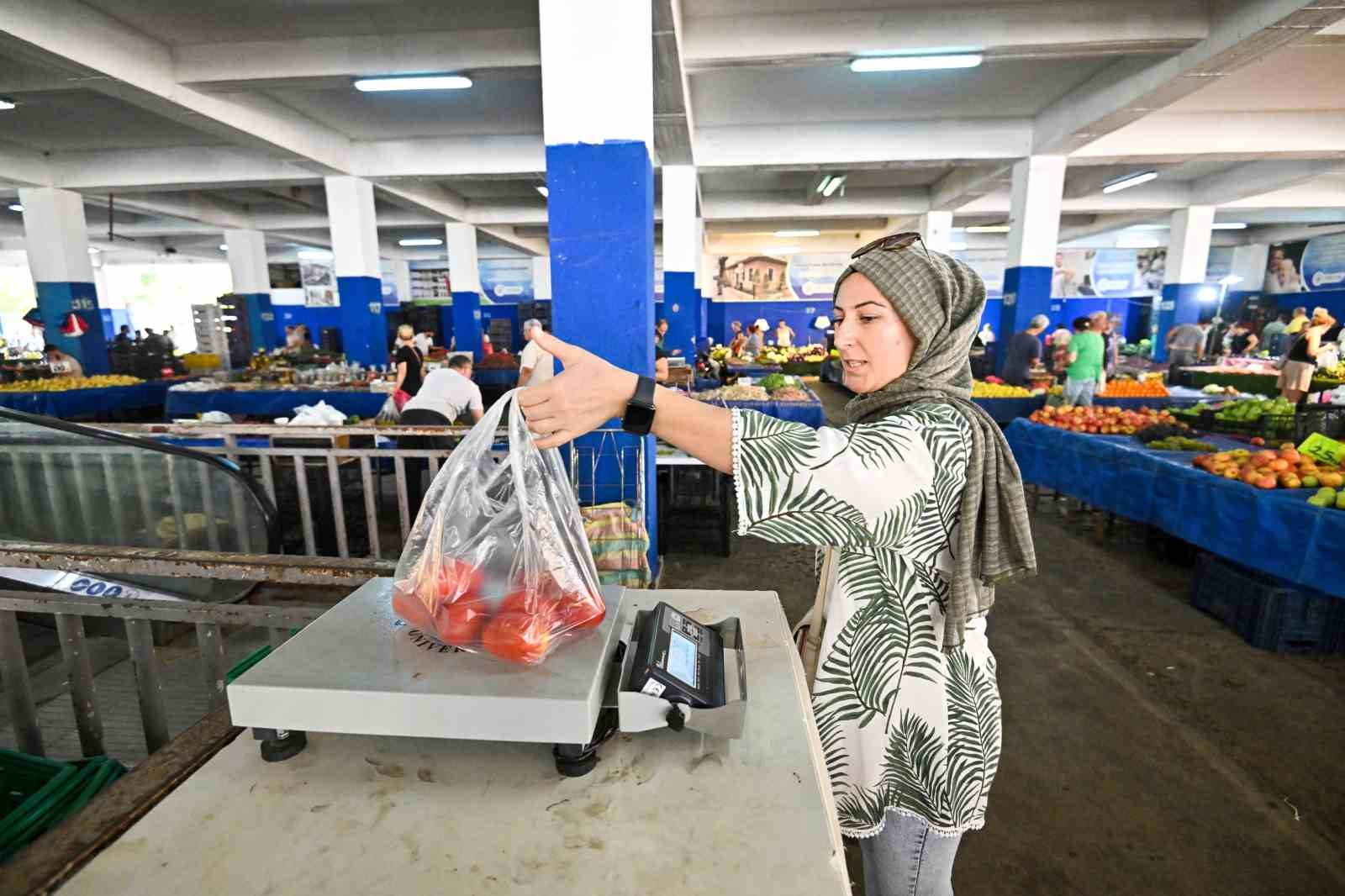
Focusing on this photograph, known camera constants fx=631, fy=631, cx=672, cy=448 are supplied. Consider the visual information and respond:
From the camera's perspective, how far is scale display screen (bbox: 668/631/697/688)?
88 cm

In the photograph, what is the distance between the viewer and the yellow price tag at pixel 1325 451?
394 centimetres

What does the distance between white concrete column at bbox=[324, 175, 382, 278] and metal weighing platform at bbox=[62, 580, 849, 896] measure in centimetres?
1129

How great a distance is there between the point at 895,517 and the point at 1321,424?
19.5 ft

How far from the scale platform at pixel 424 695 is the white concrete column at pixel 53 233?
596 inches

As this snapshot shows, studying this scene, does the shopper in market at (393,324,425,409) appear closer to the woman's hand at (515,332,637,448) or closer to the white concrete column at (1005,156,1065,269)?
the woman's hand at (515,332,637,448)

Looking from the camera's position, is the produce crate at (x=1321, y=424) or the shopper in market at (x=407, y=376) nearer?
the produce crate at (x=1321, y=424)

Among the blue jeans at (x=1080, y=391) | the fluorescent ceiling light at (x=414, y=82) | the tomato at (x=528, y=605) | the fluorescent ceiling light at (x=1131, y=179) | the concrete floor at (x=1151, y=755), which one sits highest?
the fluorescent ceiling light at (x=414, y=82)

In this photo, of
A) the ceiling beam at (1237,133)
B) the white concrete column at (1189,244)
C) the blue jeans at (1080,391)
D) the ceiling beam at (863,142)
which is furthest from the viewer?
the white concrete column at (1189,244)

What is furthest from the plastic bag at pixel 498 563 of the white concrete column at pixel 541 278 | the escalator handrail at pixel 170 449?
the white concrete column at pixel 541 278

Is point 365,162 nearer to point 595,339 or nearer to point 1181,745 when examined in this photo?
point 595,339

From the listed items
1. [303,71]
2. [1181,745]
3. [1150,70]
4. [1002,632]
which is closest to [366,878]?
[1181,745]

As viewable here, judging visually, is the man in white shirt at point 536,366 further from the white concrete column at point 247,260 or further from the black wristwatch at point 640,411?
the white concrete column at point 247,260

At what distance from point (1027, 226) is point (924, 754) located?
10.6m

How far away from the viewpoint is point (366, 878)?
2.31ft
